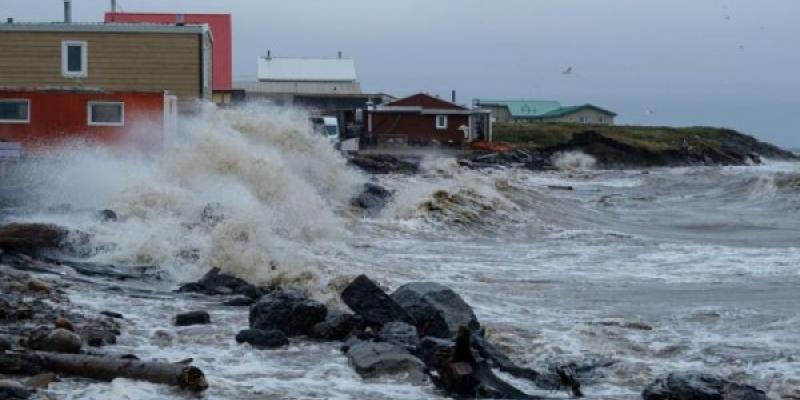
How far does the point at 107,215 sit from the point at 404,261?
4501mm

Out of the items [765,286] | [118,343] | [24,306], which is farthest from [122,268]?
[765,286]

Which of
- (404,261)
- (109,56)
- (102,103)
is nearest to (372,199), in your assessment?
(109,56)

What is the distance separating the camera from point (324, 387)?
28.1 feet

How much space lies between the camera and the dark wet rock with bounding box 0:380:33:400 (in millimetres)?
7193

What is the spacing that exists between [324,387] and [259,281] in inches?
218

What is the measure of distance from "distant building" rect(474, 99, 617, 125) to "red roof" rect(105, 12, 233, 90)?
235 feet

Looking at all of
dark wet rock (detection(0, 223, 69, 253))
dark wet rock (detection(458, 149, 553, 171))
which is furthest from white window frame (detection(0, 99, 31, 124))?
dark wet rock (detection(458, 149, 553, 171))

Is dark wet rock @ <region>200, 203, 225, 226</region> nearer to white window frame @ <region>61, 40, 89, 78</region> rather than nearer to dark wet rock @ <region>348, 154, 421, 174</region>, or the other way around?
white window frame @ <region>61, 40, 89, 78</region>

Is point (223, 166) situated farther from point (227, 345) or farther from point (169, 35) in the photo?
point (227, 345)

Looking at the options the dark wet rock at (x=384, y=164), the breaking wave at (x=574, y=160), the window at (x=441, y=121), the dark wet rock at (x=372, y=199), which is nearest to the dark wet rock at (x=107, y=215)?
the dark wet rock at (x=372, y=199)

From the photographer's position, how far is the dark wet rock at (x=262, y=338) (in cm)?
984

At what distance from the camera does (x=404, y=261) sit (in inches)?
707

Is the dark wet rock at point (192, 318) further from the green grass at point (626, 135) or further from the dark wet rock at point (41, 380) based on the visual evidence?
the green grass at point (626, 135)

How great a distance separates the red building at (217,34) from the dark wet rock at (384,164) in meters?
6.96
